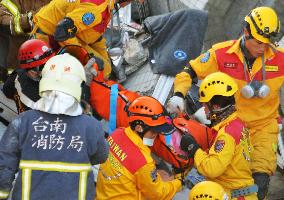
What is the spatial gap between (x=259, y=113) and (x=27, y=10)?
3033mm

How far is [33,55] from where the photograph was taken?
14.9 ft

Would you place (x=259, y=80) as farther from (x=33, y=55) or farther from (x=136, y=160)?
(x=33, y=55)

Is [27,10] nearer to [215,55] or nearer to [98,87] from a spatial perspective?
[98,87]

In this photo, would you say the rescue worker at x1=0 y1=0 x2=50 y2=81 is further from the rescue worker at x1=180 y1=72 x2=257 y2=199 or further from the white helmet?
the white helmet

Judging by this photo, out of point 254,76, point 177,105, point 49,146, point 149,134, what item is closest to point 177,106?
point 177,105

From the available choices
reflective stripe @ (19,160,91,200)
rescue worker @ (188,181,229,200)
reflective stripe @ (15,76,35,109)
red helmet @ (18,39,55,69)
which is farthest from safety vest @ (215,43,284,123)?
reflective stripe @ (19,160,91,200)

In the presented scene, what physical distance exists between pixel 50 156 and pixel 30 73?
160 cm

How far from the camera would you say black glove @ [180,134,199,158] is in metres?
4.39

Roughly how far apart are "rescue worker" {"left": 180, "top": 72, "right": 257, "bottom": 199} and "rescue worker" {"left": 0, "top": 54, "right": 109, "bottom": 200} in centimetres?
145

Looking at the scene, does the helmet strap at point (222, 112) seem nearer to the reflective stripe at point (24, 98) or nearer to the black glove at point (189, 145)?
the black glove at point (189, 145)

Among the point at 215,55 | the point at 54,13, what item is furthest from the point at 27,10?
the point at 215,55

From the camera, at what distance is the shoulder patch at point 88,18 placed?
5.26 meters

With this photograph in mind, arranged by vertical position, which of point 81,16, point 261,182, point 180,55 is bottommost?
point 261,182

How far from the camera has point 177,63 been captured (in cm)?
630
